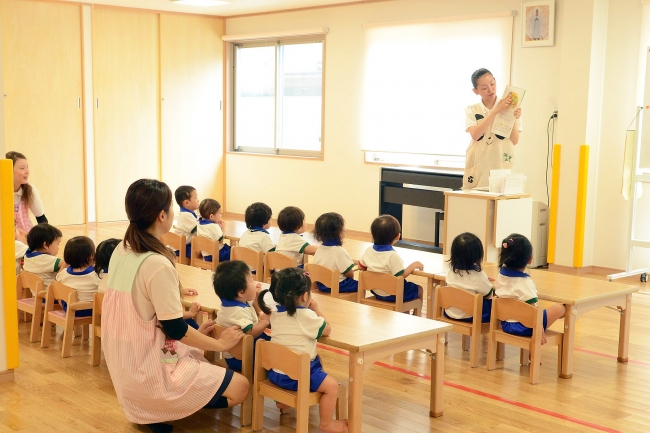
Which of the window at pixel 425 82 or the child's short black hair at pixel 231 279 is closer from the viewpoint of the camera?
the child's short black hair at pixel 231 279

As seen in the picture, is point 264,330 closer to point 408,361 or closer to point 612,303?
point 408,361

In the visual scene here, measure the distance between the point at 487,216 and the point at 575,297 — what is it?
1599 millimetres

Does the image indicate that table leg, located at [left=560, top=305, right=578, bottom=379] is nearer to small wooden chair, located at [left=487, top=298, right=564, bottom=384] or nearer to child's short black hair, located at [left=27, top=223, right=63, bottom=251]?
small wooden chair, located at [left=487, top=298, right=564, bottom=384]

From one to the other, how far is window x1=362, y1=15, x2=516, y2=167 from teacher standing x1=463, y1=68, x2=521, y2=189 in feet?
6.32

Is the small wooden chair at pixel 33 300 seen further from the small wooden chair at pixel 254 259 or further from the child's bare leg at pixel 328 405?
the child's bare leg at pixel 328 405

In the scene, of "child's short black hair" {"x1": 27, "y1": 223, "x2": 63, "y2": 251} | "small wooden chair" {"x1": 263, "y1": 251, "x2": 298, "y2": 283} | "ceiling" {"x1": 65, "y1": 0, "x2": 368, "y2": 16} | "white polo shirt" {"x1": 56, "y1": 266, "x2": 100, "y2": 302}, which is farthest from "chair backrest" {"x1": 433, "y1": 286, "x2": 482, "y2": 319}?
"ceiling" {"x1": 65, "y1": 0, "x2": 368, "y2": 16}

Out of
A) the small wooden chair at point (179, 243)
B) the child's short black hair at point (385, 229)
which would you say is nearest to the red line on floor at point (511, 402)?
the child's short black hair at point (385, 229)

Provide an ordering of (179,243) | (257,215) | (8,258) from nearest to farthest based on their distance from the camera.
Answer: (8,258) < (257,215) < (179,243)

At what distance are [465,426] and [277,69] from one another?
743cm

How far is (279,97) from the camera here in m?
10.3

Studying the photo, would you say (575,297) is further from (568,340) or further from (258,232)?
(258,232)

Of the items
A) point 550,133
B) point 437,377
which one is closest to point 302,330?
point 437,377

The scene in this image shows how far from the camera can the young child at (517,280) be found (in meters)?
4.05

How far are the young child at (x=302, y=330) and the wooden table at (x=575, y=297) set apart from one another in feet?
4.89
